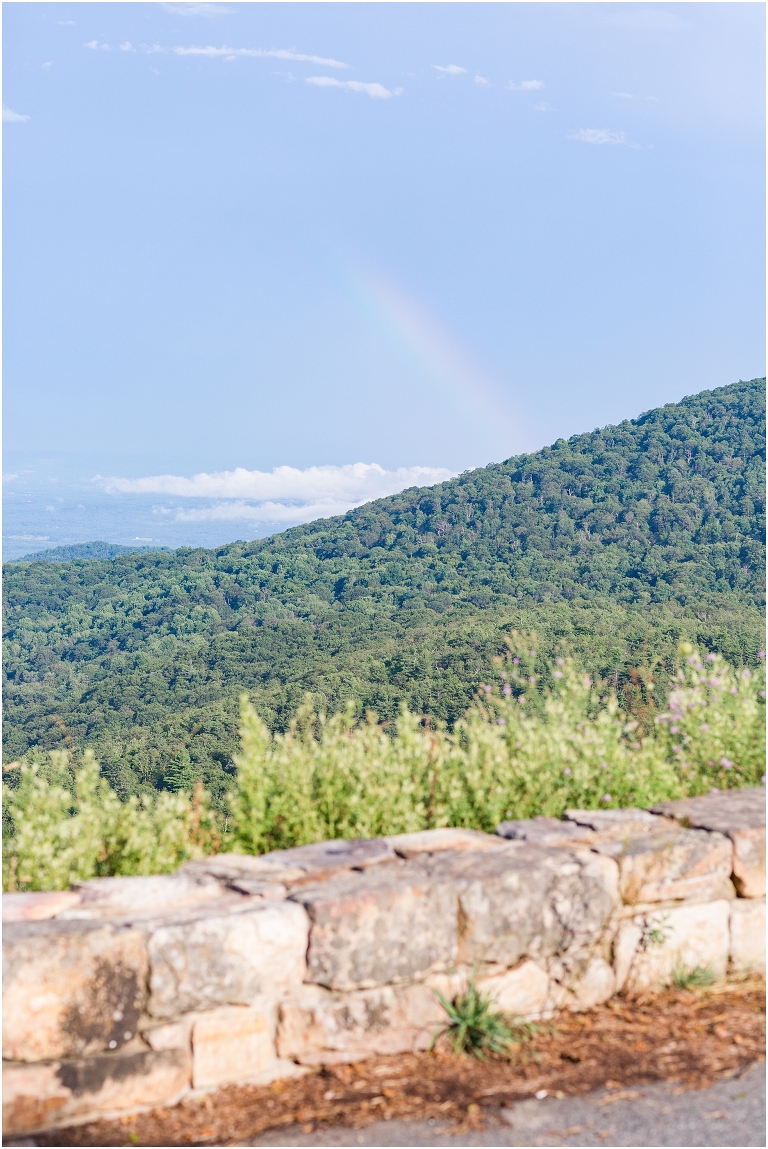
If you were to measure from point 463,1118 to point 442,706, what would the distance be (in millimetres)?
34390

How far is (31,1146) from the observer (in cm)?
261

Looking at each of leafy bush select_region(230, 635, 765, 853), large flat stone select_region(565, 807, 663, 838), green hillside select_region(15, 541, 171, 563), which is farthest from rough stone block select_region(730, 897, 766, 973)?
green hillside select_region(15, 541, 171, 563)

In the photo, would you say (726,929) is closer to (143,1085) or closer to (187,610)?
(143,1085)

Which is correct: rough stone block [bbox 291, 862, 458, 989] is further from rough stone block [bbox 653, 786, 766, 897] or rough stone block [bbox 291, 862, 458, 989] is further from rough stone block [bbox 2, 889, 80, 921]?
rough stone block [bbox 653, 786, 766, 897]

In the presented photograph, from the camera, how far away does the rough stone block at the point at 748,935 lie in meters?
3.53

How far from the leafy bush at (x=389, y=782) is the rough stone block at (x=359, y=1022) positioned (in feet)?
2.71

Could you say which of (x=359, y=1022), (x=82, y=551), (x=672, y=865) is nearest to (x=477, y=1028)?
(x=359, y=1022)

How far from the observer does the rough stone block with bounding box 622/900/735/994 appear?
340 cm

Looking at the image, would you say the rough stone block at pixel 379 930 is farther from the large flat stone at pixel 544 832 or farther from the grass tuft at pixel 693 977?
the grass tuft at pixel 693 977

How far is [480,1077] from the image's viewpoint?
295 cm

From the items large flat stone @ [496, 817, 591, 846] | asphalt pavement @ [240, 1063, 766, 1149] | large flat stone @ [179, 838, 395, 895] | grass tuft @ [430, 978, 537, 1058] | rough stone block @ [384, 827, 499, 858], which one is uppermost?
large flat stone @ [496, 817, 591, 846]

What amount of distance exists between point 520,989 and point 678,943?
635 mm

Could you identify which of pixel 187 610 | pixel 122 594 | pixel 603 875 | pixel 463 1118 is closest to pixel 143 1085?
pixel 463 1118

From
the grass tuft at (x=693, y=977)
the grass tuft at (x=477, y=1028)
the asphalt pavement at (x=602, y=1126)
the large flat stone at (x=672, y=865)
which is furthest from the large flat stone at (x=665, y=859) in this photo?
the asphalt pavement at (x=602, y=1126)
